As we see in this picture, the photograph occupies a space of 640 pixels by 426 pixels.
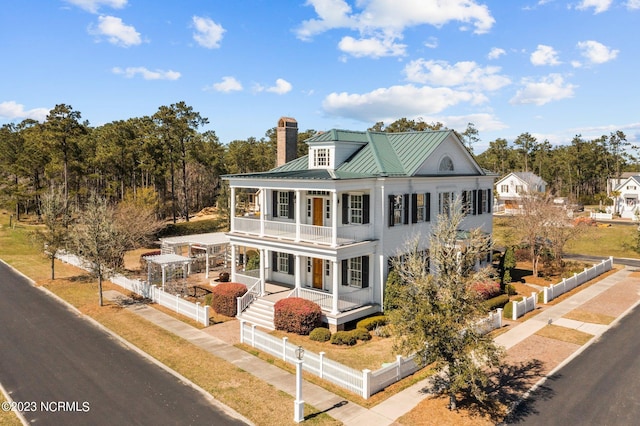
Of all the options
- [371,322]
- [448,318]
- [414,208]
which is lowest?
[371,322]

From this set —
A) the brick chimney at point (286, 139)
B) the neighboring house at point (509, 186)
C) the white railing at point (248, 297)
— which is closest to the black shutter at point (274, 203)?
the brick chimney at point (286, 139)

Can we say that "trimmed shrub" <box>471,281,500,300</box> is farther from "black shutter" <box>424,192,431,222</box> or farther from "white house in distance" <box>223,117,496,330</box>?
"black shutter" <box>424,192,431,222</box>

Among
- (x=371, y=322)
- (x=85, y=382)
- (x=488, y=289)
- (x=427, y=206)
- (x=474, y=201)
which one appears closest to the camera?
(x=85, y=382)

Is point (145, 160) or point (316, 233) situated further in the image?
point (145, 160)

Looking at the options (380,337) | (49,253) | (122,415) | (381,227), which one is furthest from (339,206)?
(49,253)

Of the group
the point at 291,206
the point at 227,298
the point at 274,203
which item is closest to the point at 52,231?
the point at 227,298

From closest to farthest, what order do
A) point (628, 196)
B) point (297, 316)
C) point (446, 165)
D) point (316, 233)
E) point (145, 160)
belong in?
point (297, 316), point (316, 233), point (446, 165), point (145, 160), point (628, 196)

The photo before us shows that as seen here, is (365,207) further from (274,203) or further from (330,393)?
(330,393)
